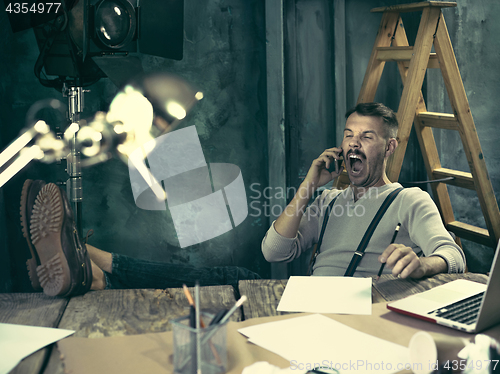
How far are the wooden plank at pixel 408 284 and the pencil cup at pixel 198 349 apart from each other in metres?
0.50

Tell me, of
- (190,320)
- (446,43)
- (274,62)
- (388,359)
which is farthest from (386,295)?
(274,62)

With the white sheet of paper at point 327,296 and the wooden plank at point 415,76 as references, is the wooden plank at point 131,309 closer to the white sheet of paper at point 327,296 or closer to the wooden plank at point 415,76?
the white sheet of paper at point 327,296

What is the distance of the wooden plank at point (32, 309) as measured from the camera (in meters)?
0.97

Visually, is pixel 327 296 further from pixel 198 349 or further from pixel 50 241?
pixel 50 241

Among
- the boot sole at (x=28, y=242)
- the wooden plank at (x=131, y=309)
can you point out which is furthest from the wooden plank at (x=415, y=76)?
the boot sole at (x=28, y=242)

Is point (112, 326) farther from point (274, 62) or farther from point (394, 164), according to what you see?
point (274, 62)

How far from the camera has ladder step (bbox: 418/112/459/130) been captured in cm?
208

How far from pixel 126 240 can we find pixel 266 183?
826mm

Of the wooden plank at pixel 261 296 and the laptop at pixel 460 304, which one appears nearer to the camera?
the laptop at pixel 460 304

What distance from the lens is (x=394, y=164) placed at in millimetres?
1984

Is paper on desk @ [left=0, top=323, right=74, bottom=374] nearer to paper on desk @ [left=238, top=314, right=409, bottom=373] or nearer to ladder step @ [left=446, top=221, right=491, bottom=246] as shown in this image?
paper on desk @ [left=238, top=314, right=409, bottom=373]

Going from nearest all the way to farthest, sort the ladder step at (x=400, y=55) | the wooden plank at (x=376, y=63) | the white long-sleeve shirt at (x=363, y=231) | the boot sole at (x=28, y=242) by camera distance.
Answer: the boot sole at (x=28, y=242) < the white long-sleeve shirt at (x=363, y=231) < the ladder step at (x=400, y=55) < the wooden plank at (x=376, y=63)

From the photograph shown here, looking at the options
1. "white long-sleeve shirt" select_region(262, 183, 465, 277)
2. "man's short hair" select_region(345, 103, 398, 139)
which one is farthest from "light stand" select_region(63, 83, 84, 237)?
"man's short hair" select_region(345, 103, 398, 139)

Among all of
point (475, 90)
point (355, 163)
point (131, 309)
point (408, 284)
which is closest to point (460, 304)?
point (408, 284)
